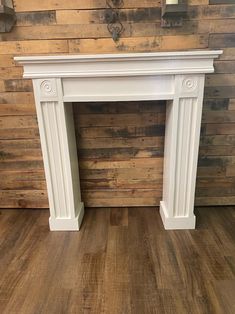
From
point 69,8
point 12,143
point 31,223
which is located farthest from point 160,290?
point 69,8

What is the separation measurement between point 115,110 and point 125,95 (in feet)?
1.08

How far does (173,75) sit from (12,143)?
128 centimetres

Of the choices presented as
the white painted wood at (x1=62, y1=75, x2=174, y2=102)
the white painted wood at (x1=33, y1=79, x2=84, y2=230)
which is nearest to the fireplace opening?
the white painted wood at (x1=33, y1=79, x2=84, y2=230)

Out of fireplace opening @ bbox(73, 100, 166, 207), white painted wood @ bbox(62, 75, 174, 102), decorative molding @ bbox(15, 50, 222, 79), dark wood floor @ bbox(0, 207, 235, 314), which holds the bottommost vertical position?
dark wood floor @ bbox(0, 207, 235, 314)

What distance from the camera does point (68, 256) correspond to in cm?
153

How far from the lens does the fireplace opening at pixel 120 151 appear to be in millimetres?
1809

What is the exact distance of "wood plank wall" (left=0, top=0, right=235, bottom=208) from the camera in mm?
1612

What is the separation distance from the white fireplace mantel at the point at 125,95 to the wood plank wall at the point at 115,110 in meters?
0.25

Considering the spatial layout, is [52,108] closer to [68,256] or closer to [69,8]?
[69,8]

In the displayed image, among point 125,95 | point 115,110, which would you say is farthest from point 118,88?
point 115,110

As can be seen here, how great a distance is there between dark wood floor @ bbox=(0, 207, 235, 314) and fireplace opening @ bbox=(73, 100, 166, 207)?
0.16 meters

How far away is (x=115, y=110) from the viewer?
1802mm

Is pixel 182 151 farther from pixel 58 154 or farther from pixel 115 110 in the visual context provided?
pixel 58 154

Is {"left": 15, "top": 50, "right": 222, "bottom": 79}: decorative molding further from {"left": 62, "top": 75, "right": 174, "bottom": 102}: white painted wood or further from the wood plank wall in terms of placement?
the wood plank wall
